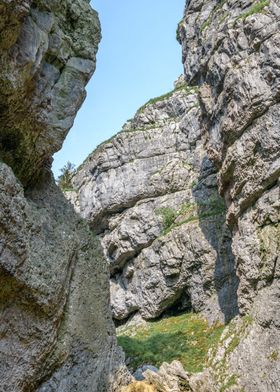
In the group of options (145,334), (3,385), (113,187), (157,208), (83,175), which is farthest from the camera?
(83,175)

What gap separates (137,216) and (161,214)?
2.21 metres

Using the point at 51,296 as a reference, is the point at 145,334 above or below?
below

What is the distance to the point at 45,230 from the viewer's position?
1271cm

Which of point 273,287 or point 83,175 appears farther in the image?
point 83,175

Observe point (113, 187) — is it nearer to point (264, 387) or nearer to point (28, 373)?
point (264, 387)

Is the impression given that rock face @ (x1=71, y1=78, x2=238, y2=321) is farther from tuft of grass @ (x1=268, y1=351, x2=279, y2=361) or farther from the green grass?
tuft of grass @ (x1=268, y1=351, x2=279, y2=361)

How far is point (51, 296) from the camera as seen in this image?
11430 millimetres

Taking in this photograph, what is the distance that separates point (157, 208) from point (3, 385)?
26562 millimetres

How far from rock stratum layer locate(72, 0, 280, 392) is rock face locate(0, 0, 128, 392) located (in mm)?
5035

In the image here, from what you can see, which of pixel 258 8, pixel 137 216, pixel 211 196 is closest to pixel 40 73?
pixel 258 8

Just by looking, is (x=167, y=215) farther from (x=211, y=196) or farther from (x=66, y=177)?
(x=66, y=177)

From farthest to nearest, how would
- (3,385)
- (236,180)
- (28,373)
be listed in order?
(236,180) < (28,373) < (3,385)

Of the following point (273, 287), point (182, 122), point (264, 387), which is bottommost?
point (264, 387)

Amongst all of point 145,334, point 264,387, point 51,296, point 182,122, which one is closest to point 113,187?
point 182,122
